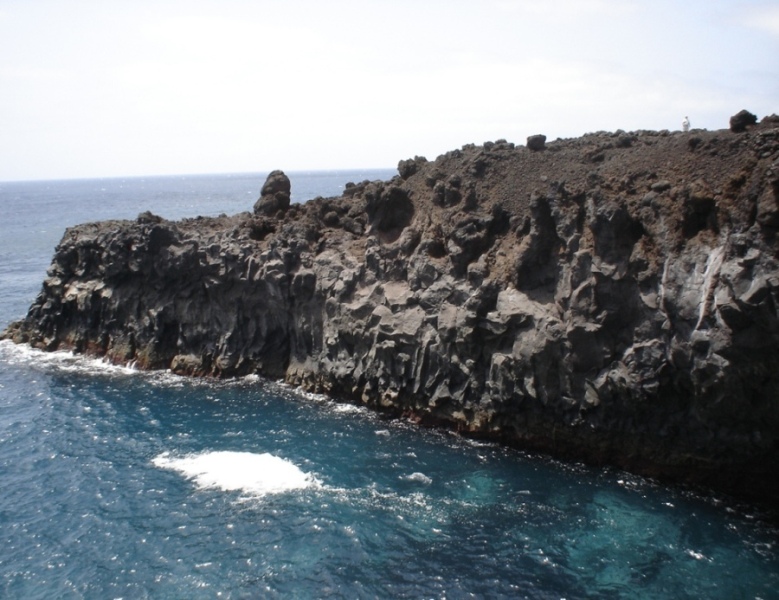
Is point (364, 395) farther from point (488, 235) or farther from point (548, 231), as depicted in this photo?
point (548, 231)

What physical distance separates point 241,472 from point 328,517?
22.0 ft

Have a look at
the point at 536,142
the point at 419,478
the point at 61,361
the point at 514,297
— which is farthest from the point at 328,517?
the point at 61,361

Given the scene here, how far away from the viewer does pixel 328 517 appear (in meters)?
30.4

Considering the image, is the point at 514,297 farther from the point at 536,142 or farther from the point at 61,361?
the point at 61,361

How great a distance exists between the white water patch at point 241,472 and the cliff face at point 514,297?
Result: 962 centimetres

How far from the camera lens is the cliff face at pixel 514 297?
3062cm

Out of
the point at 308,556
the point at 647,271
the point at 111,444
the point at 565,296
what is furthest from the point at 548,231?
the point at 111,444

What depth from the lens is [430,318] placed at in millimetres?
41188

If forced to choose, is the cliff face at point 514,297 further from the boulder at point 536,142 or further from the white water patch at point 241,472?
the white water patch at point 241,472

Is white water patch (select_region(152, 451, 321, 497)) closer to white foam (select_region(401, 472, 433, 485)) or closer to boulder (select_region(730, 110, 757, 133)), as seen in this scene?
white foam (select_region(401, 472, 433, 485))

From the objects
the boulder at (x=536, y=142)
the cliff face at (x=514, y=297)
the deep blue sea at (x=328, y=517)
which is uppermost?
the boulder at (x=536, y=142)

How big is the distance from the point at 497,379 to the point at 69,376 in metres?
33.3

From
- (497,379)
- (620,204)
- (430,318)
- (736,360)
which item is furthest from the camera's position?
(430,318)

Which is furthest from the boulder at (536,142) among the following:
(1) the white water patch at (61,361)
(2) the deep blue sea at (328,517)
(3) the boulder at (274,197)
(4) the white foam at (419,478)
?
(1) the white water patch at (61,361)
